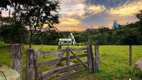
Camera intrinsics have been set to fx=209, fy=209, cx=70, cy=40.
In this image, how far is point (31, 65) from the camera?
775 cm

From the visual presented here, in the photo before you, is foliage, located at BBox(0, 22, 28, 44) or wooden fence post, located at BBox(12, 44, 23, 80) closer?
wooden fence post, located at BBox(12, 44, 23, 80)

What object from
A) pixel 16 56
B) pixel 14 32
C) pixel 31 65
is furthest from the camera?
pixel 14 32

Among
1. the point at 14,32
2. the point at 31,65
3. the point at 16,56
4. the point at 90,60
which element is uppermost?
the point at 14,32

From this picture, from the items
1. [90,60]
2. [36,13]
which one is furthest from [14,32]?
[90,60]

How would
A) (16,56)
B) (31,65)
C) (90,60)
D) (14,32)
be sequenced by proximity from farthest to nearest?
(14,32), (90,60), (31,65), (16,56)

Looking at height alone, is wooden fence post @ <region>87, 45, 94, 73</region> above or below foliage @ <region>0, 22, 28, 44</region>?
below

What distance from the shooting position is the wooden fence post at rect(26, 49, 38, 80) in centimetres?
763

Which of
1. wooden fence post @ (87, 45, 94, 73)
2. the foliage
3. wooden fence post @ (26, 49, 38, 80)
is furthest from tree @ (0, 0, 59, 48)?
wooden fence post @ (26, 49, 38, 80)

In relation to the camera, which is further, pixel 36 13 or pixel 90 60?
pixel 36 13

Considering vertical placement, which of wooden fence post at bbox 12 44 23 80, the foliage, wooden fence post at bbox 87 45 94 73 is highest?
the foliage

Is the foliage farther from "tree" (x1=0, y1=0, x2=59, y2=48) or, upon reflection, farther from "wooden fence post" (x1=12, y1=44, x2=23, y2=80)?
"wooden fence post" (x1=12, y1=44, x2=23, y2=80)

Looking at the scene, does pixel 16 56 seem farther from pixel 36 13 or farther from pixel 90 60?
pixel 36 13

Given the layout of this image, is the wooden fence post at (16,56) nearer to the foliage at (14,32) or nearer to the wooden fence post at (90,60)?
the wooden fence post at (90,60)

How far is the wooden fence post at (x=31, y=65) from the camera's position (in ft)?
25.0
